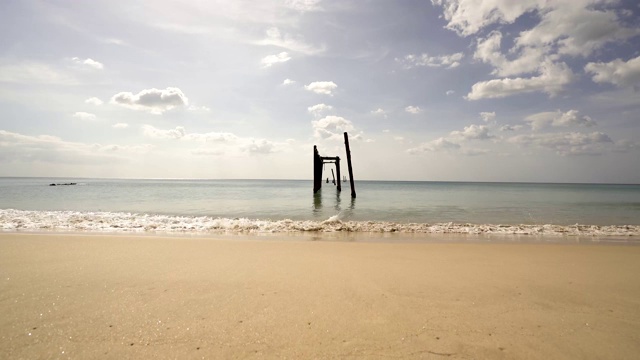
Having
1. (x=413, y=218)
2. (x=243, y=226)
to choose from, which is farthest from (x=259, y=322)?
(x=413, y=218)

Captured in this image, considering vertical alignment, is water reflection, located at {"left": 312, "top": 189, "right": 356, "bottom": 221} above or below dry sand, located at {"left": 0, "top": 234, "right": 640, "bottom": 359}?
below

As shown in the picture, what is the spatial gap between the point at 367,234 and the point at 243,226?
4.69 m

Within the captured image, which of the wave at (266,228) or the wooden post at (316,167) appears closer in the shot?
the wave at (266,228)

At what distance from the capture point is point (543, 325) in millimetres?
3123

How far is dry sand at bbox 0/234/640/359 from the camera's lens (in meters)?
2.65

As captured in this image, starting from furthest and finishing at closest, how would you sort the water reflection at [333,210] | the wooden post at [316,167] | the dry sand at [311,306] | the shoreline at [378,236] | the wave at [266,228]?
the wooden post at [316,167] < the water reflection at [333,210] < the wave at [266,228] < the shoreline at [378,236] < the dry sand at [311,306]

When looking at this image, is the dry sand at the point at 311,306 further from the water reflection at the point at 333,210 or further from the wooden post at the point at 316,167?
the wooden post at the point at 316,167

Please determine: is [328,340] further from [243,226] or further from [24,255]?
[243,226]

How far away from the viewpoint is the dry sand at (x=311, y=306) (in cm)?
265

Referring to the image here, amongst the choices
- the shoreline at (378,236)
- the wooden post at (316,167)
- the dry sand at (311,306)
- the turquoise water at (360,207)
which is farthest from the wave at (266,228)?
the wooden post at (316,167)

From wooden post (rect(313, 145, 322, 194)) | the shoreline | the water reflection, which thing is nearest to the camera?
the shoreline

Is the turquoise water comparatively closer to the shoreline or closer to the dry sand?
the shoreline

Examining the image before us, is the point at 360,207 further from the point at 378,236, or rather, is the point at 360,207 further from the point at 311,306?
the point at 311,306

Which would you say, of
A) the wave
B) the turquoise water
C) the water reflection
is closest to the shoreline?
the wave
